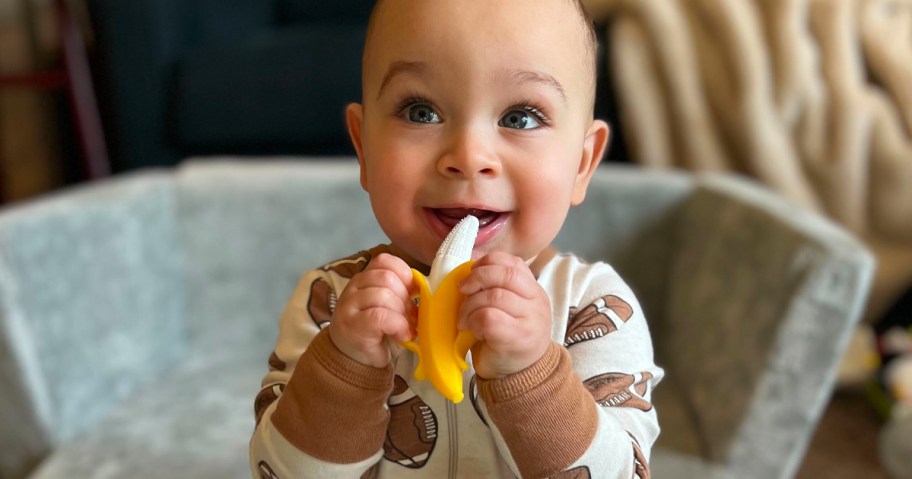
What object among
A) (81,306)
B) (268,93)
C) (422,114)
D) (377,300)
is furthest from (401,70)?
(268,93)

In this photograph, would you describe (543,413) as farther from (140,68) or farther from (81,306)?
(140,68)

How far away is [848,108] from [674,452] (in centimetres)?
60

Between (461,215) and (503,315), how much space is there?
0.08 metres

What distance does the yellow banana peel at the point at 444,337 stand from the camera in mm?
388

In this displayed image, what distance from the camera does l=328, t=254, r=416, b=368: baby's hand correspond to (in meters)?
0.40

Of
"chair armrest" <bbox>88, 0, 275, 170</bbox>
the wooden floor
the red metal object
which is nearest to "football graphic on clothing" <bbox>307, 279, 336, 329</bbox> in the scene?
the wooden floor

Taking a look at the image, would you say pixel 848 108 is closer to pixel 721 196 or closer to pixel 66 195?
pixel 721 196

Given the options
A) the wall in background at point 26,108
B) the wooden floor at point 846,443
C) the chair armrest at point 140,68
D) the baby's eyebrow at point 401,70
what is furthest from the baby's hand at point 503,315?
the wall in background at point 26,108

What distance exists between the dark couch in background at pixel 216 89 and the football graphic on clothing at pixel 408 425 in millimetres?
850

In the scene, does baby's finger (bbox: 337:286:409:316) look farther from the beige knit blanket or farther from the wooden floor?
the beige knit blanket

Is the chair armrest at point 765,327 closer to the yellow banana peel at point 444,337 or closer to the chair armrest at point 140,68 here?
the yellow banana peel at point 444,337

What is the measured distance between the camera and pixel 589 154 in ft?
1.72

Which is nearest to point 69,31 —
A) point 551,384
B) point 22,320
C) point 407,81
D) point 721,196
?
point 22,320

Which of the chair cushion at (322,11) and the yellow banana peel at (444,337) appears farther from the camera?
the chair cushion at (322,11)
